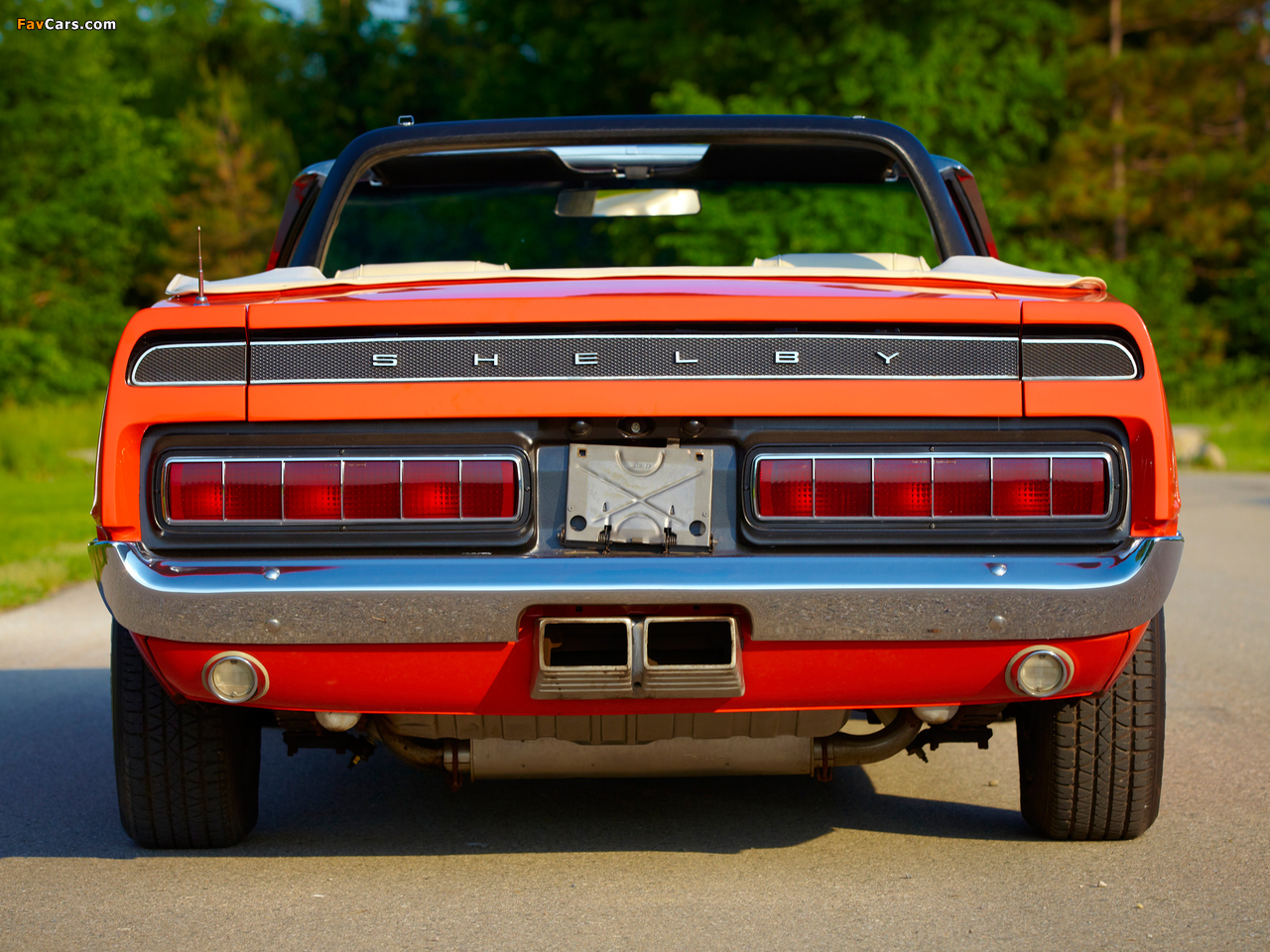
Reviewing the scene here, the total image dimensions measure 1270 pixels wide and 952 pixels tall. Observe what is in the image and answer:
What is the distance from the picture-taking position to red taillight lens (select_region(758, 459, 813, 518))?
9.27 feet

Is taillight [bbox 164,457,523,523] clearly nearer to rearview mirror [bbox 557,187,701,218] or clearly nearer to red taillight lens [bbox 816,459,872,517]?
red taillight lens [bbox 816,459,872,517]

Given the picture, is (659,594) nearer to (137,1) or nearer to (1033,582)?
(1033,582)

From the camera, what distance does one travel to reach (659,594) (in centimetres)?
269

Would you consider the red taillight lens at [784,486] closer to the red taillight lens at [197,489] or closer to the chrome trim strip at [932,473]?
the chrome trim strip at [932,473]

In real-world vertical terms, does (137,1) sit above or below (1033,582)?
above

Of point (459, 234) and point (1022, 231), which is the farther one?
point (1022, 231)

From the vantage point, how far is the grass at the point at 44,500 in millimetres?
8578

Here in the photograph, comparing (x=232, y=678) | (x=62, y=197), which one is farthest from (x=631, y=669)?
(x=62, y=197)

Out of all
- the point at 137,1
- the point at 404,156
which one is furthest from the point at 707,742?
the point at 137,1

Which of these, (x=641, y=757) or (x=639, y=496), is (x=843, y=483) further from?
(x=641, y=757)

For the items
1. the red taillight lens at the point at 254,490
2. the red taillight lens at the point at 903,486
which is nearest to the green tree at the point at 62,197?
the red taillight lens at the point at 254,490

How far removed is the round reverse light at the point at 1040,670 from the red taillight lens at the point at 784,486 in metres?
0.52

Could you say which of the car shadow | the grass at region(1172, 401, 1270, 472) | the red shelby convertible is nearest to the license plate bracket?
the red shelby convertible

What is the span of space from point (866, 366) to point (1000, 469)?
1.09 ft
